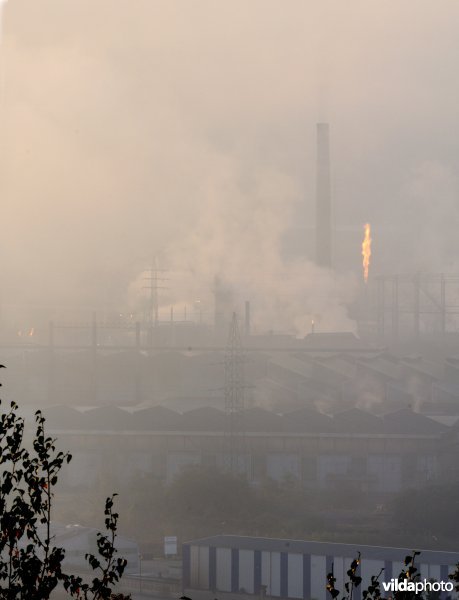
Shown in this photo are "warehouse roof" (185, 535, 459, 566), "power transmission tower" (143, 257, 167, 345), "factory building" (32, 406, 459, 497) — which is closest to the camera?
"warehouse roof" (185, 535, 459, 566)

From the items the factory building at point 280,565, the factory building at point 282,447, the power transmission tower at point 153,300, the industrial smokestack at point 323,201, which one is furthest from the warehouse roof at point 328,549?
the industrial smokestack at point 323,201

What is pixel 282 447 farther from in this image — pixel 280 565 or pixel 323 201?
pixel 323 201

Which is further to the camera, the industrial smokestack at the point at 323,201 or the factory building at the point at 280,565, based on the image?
the industrial smokestack at the point at 323,201

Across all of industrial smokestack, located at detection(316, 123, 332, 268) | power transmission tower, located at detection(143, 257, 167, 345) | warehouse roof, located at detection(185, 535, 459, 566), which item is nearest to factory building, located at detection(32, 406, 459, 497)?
warehouse roof, located at detection(185, 535, 459, 566)

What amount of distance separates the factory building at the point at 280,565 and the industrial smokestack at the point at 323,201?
17.8m

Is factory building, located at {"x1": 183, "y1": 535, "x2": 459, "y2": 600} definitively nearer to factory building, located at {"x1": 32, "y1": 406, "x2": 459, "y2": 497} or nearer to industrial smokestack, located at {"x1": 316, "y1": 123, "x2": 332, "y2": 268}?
Result: factory building, located at {"x1": 32, "y1": 406, "x2": 459, "y2": 497}

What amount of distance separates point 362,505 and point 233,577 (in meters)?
4.01

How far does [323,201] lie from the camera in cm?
2631

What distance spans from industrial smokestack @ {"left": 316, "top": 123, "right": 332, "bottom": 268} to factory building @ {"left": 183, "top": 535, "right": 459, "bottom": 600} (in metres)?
17.8

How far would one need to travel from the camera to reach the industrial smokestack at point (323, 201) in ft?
85.8

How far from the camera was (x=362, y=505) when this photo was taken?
40.0 ft

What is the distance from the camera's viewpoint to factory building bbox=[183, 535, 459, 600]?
26.0 ft

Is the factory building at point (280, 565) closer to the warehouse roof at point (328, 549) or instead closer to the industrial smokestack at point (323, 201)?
the warehouse roof at point (328, 549)

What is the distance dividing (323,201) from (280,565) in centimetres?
1861
